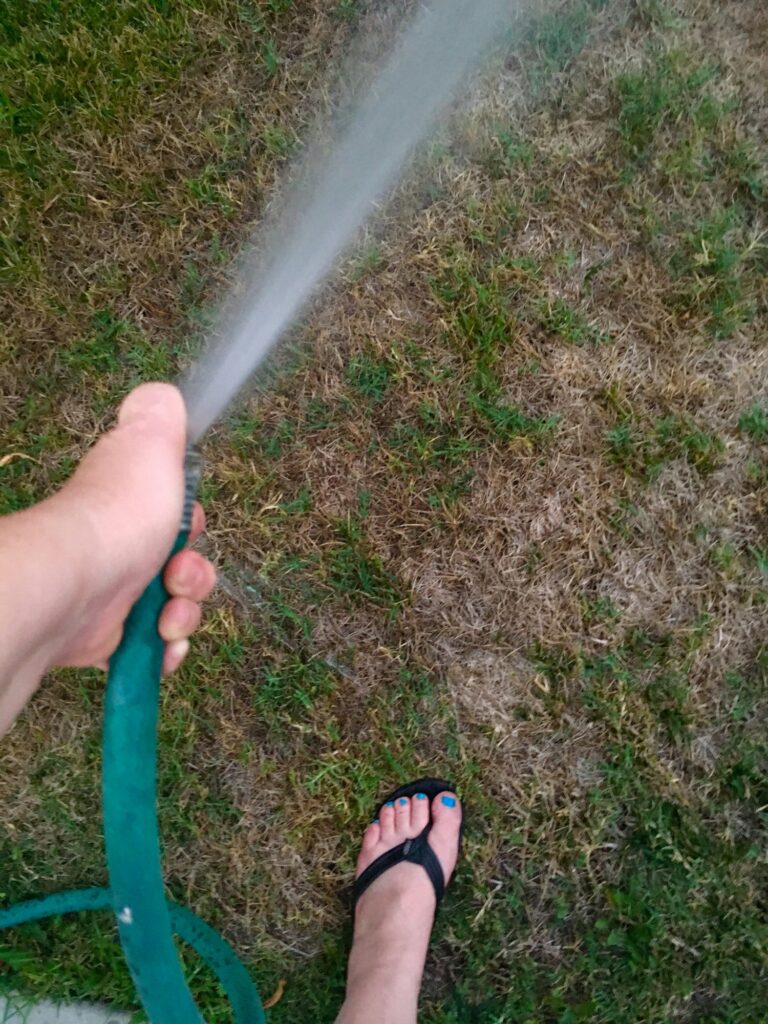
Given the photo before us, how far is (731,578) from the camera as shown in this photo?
2.58 m

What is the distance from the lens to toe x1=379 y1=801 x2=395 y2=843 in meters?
2.60

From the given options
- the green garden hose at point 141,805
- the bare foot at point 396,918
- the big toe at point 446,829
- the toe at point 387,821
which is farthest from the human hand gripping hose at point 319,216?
the big toe at point 446,829

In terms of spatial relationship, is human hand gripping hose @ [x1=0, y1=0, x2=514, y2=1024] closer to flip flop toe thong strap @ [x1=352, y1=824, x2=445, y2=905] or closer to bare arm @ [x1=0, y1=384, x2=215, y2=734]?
bare arm @ [x1=0, y1=384, x2=215, y2=734]

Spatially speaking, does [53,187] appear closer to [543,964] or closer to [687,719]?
[687,719]

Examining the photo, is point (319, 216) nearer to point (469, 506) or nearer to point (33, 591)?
point (469, 506)

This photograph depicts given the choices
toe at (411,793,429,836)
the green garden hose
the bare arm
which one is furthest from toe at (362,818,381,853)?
the bare arm

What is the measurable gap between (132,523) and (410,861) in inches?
61.1

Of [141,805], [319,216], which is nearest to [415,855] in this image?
[141,805]

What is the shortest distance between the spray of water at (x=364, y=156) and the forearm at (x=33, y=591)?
1.25m

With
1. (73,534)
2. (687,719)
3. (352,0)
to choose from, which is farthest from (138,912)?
(352,0)

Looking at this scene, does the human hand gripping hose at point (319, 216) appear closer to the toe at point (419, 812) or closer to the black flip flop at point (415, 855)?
the black flip flop at point (415, 855)

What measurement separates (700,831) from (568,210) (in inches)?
80.0

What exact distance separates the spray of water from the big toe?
1520 mm

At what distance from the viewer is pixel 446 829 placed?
101 inches
